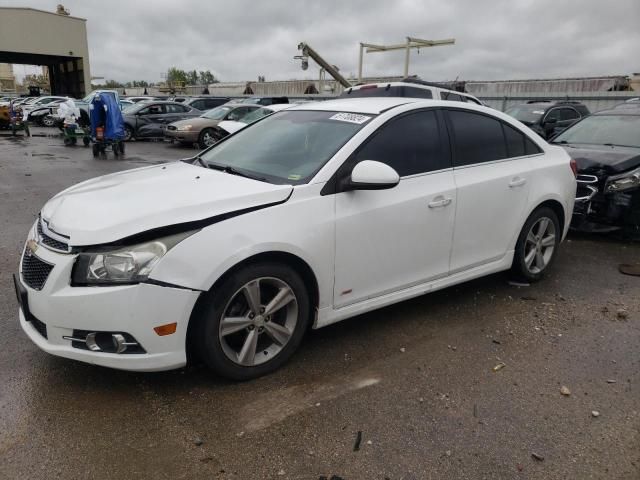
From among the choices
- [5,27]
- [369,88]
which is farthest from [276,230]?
[5,27]

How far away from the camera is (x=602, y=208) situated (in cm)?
591

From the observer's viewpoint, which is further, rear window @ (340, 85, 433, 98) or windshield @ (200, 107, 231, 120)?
windshield @ (200, 107, 231, 120)

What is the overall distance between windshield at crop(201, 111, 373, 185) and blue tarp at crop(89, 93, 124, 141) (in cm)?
1162

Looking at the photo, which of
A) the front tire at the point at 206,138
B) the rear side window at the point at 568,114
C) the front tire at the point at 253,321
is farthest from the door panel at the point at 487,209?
the front tire at the point at 206,138

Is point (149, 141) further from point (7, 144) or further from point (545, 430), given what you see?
point (545, 430)

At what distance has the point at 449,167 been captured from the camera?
3846 millimetres

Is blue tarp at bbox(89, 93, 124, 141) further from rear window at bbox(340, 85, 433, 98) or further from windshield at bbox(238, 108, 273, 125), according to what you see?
rear window at bbox(340, 85, 433, 98)

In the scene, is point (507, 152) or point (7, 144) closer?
point (507, 152)

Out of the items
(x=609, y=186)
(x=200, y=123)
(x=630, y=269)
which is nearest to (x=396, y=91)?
(x=609, y=186)

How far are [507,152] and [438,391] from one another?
2323 mm

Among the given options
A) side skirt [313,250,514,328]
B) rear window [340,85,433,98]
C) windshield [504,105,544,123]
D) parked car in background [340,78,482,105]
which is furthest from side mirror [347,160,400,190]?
windshield [504,105,544,123]

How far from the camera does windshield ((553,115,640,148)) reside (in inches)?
260

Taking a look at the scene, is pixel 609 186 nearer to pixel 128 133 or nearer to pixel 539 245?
pixel 539 245

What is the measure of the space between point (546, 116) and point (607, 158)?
7.63m
